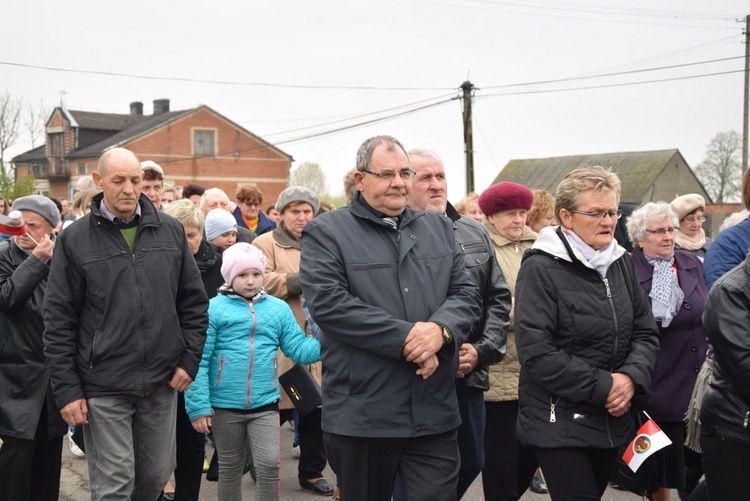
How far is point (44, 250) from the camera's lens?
15.8 feet

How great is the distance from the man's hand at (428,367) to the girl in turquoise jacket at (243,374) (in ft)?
4.97

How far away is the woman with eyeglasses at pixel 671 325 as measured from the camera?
209 inches

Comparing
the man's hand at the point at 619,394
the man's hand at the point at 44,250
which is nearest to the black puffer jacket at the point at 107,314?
the man's hand at the point at 44,250

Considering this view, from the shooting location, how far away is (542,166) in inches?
1884

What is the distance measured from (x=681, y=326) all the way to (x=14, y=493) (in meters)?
4.35

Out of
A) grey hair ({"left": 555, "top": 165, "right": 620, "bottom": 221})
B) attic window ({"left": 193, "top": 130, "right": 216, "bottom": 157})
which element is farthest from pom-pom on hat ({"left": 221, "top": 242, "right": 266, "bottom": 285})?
attic window ({"left": 193, "top": 130, "right": 216, "bottom": 157})

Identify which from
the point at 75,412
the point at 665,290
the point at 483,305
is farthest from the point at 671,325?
the point at 75,412

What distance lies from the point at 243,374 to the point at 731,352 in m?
2.79

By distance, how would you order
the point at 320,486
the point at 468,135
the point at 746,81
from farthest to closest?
the point at 746,81
the point at 468,135
the point at 320,486

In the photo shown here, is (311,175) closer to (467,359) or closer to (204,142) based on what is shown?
(204,142)

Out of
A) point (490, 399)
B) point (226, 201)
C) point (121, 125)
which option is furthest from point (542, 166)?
point (490, 399)

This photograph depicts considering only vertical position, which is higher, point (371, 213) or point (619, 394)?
point (371, 213)

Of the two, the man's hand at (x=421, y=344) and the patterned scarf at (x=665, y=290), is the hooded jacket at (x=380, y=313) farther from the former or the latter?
the patterned scarf at (x=665, y=290)

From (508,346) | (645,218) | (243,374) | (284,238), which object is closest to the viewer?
(243,374)
